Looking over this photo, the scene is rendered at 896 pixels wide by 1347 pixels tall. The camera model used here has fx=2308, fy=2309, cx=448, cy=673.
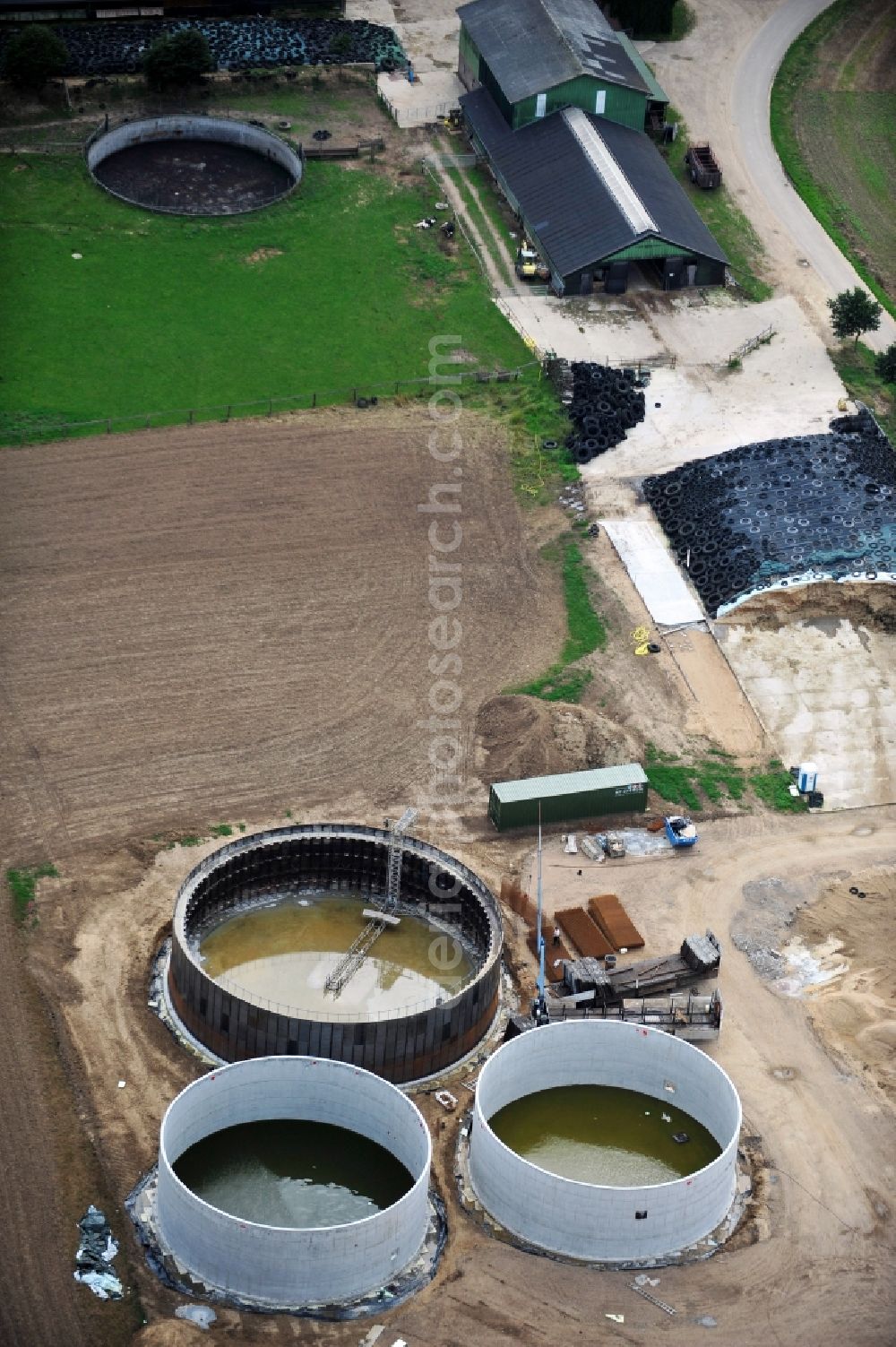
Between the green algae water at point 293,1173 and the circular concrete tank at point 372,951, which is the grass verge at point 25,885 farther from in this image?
the green algae water at point 293,1173

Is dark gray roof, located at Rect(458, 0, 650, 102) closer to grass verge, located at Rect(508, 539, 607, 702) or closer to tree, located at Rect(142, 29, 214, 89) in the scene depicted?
tree, located at Rect(142, 29, 214, 89)

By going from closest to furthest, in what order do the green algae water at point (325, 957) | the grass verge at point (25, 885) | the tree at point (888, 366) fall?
1. the green algae water at point (325, 957)
2. the grass verge at point (25, 885)
3. the tree at point (888, 366)

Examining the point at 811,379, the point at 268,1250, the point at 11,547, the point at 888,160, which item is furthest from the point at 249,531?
the point at 888,160

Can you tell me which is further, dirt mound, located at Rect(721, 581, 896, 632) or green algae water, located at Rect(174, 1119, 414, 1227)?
dirt mound, located at Rect(721, 581, 896, 632)

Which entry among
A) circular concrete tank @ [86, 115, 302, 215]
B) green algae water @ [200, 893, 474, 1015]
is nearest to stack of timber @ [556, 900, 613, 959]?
green algae water @ [200, 893, 474, 1015]

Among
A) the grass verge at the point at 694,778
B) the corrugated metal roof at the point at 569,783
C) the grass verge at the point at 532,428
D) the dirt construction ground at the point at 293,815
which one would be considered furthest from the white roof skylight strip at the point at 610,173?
the corrugated metal roof at the point at 569,783

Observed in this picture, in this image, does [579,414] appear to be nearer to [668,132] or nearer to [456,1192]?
[668,132]

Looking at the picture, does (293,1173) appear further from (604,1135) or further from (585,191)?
(585,191)
